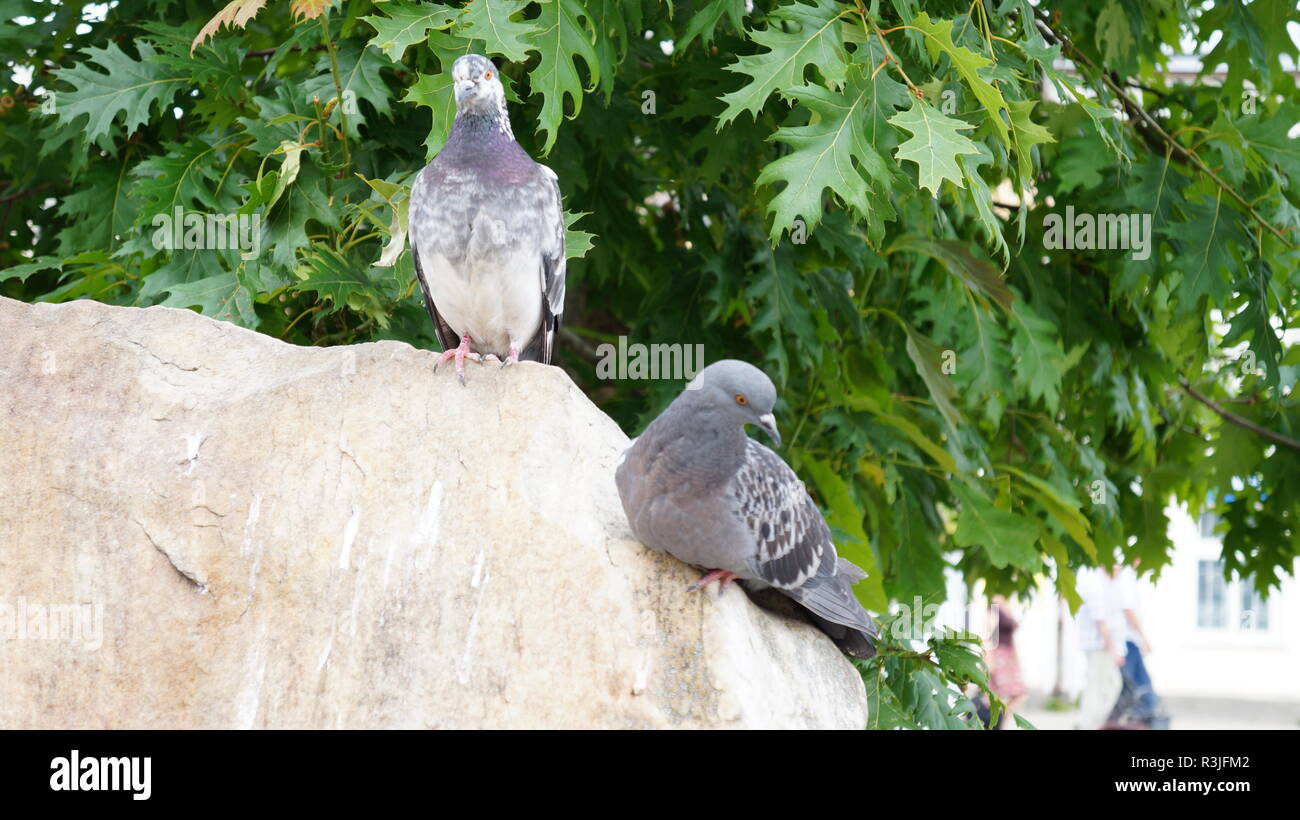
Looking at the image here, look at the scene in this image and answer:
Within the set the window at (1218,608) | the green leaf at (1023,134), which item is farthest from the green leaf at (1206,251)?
the window at (1218,608)

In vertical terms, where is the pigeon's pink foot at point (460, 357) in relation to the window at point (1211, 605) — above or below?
above

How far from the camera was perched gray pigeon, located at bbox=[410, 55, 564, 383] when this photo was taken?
3953mm

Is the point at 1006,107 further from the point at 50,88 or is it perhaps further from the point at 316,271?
the point at 50,88

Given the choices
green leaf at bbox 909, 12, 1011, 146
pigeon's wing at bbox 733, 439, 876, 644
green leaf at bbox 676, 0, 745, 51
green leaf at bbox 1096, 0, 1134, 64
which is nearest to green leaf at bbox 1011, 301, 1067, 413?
green leaf at bbox 1096, 0, 1134, 64

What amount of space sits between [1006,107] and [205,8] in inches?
145

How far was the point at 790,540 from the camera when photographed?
10.8 ft

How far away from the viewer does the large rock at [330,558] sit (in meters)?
3.20

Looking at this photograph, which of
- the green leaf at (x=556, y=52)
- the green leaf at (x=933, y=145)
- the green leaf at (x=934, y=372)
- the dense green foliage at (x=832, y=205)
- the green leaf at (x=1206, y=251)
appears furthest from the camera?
the green leaf at (x=934, y=372)

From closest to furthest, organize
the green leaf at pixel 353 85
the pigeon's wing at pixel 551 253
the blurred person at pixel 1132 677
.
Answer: the pigeon's wing at pixel 551 253 → the green leaf at pixel 353 85 → the blurred person at pixel 1132 677

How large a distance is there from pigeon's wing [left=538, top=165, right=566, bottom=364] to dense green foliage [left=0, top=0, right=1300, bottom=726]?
0.46 ft

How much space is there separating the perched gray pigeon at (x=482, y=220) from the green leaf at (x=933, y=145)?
1243mm

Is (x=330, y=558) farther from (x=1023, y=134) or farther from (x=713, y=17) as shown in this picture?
(x=1023, y=134)

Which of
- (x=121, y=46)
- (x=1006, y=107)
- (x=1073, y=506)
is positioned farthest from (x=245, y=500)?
(x=1073, y=506)

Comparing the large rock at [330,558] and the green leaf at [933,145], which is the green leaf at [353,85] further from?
the green leaf at [933,145]
